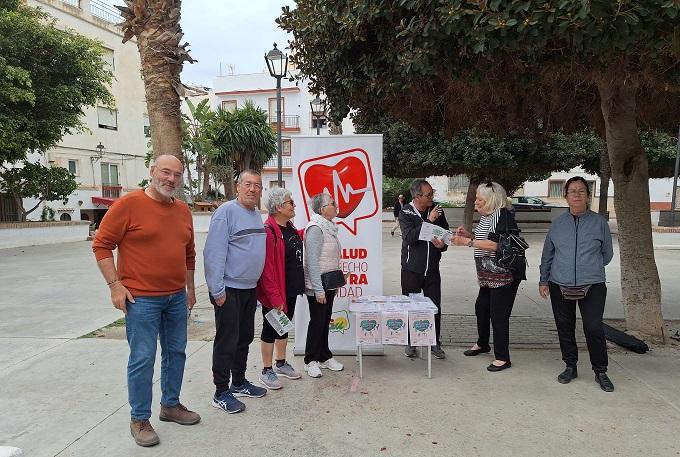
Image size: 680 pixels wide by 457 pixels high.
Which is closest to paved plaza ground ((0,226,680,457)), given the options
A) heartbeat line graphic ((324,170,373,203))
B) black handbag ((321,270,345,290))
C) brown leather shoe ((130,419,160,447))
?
brown leather shoe ((130,419,160,447))

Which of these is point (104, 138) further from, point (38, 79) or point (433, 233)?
point (433, 233)

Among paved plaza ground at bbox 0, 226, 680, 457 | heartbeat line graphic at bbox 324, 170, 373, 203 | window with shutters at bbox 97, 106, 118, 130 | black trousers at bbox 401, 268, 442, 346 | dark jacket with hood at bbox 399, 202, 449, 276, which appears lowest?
paved plaza ground at bbox 0, 226, 680, 457

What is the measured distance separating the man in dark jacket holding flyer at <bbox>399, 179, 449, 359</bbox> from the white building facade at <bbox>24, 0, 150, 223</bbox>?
23753 millimetres

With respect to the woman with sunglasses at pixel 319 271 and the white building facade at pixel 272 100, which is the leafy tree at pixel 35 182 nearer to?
the woman with sunglasses at pixel 319 271

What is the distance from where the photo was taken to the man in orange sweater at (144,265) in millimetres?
2893

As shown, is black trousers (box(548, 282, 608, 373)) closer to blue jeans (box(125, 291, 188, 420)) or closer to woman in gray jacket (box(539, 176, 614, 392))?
woman in gray jacket (box(539, 176, 614, 392))

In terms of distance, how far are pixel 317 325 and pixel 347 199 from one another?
1.24m

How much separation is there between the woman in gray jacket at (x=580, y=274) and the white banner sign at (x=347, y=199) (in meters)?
1.63

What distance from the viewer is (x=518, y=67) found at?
12.8ft

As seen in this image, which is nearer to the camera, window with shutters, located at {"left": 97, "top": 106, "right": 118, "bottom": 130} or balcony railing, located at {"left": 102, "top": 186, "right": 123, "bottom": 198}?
window with shutters, located at {"left": 97, "top": 106, "right": 118, "bottom": 130}

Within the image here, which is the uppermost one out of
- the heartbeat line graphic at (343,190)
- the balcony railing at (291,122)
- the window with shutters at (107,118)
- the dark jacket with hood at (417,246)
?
the balcony railing at (291,122)

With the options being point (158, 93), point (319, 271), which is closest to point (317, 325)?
point (319, 271)

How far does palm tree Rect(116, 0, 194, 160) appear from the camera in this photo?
5.68 m

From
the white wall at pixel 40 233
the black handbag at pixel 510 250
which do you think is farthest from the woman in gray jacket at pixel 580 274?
the white wall at pixel 40 233
